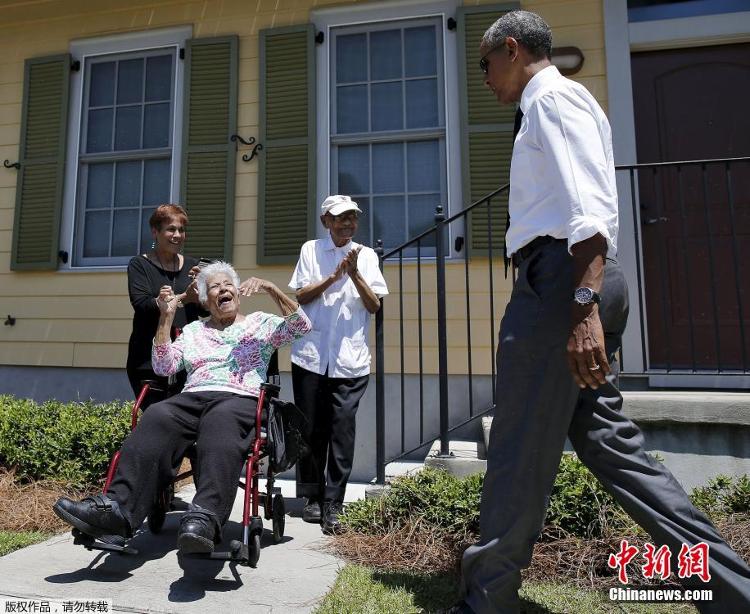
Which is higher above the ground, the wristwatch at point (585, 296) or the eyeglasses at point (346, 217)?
the eyeglasses at point (346, 217)

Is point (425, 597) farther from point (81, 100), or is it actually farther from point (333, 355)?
point (81, 100)

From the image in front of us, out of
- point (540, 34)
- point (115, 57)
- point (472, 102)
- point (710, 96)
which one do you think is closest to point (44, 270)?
point (115, 57)

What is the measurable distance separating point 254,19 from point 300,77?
0.70 metres

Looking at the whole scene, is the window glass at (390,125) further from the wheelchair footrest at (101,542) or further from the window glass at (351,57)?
the wheelchair footrest at (101,542)

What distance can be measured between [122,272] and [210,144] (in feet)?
4.16

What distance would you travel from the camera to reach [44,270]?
16.5 ft

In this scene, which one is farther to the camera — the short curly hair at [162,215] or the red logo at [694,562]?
the short curly hair at [162,215]

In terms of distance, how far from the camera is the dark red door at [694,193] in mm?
4008

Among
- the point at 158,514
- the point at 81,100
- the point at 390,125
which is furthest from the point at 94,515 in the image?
the point at 81,100

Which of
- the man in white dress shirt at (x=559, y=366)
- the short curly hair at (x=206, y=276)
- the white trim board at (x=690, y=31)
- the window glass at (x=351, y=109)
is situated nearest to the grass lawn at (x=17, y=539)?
the short curly hair at (x=206, y=276)

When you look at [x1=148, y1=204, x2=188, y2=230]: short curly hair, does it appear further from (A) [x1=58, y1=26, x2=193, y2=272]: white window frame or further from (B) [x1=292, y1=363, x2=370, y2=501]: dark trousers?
(A) [x1=58, y1=26, x2=193, y2=272]: white window frame

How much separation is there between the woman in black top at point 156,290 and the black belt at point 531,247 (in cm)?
173

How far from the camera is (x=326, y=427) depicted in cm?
307

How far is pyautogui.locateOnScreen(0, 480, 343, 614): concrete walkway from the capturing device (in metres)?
2.01
